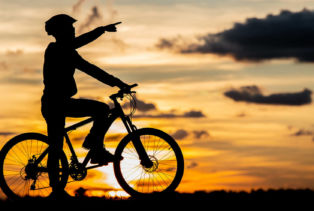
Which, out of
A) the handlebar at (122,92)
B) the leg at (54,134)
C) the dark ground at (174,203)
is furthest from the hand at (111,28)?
the dark ground at (174,203)

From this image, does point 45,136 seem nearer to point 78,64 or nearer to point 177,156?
point 78,64

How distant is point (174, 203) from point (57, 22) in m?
3.98

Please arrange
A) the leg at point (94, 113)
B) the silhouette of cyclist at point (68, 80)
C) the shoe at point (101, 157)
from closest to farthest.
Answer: the silhouette of cyclist at point (68, 80) → the leg at point (94, 113) → the shoe at point (101, 157)

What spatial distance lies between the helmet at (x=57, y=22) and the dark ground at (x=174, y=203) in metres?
3.22

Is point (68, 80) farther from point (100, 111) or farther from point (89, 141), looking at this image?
point (89, 141)

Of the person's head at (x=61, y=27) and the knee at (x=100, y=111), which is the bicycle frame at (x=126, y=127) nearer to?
the knee at (x=100, y=111)

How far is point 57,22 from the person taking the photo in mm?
10133

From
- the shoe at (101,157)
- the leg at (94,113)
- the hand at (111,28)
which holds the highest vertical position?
the hand at (111,28)

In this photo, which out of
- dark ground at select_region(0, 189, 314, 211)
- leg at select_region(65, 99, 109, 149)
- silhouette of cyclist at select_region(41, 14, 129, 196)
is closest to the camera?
dark ground at select_region(0, 189, 314, 211)

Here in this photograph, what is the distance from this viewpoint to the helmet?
33.2ft

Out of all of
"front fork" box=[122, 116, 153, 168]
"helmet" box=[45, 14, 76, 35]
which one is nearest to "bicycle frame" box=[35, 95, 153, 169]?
"front fork" box=[122, 116, 153, 168]

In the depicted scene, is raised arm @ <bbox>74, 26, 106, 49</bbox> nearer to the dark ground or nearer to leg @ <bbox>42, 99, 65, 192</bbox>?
leg @ <bbox>42, 99, 65, 192</bbox>

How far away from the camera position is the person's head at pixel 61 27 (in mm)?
10133

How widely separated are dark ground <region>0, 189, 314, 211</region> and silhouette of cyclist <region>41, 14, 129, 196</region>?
0.94m
